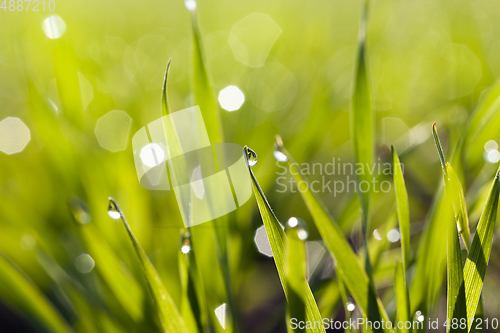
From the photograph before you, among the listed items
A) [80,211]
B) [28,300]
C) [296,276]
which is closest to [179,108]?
[80,211]

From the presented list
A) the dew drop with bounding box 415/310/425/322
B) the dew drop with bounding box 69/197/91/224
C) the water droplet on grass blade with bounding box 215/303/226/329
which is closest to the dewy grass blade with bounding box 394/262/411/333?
the dew drop with bounding box 415/310/425/322

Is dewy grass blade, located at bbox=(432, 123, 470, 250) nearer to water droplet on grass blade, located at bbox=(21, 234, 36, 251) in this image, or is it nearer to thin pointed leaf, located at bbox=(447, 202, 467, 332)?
thin pointed leaf, located at bbox=(447, 202, 467, 332)

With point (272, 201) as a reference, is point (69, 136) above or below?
above

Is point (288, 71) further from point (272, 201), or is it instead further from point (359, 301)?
point (359, 301)

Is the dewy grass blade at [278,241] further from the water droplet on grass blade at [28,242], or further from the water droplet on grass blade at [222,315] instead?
the water droplet on grass blade at [28,242]

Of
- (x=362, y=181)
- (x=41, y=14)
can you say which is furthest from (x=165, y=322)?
(x=41, y=14)

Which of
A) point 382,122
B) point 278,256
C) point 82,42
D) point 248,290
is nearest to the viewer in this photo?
point 278,256
